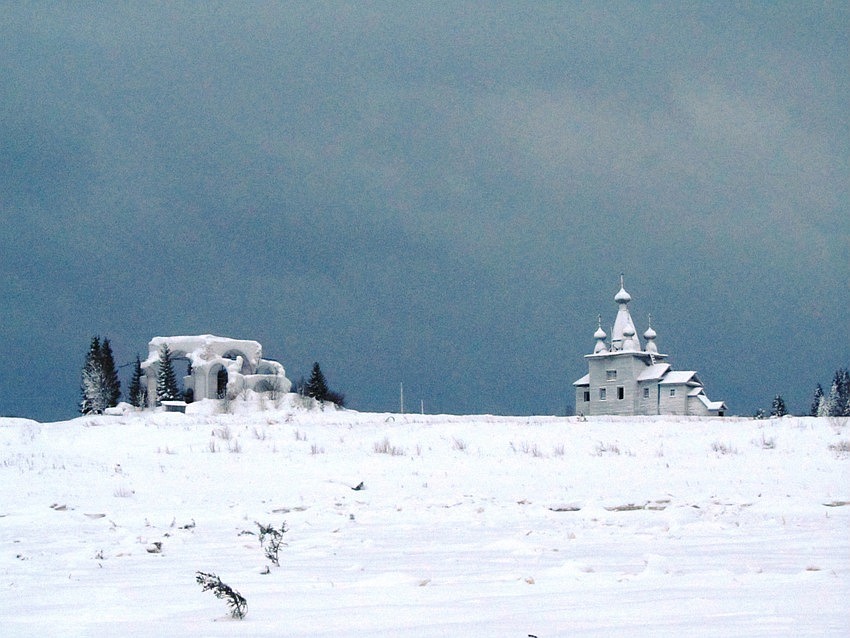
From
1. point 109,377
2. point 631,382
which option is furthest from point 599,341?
point 109,377

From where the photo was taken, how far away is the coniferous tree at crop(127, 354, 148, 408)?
5150 centimetres

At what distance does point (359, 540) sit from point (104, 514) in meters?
4.01

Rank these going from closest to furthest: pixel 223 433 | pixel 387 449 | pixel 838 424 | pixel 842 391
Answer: pixel 387 449
pixel 223 433
pixel 838 424
pixel 842 391

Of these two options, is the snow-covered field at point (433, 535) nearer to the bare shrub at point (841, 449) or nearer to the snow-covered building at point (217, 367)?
the bare shrub at point (841, 449)

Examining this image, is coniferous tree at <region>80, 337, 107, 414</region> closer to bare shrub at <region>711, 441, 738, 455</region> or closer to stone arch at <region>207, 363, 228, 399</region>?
stone arch at <region>207, 363, 228, 399</region>

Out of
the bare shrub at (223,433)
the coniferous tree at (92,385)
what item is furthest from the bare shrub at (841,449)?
the coniferous tree at (92,385)

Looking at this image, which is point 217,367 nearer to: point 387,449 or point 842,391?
point 387,449

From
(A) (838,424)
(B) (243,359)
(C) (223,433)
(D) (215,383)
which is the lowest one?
(A) (838,424)

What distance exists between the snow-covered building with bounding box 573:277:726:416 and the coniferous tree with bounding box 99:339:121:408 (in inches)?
1313

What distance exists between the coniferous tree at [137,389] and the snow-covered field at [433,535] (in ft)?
105

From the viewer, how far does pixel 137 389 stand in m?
55.0

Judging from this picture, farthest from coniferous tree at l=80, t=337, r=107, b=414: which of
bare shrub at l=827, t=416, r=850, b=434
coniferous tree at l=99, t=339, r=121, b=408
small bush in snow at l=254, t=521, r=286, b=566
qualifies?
small bush in snow at l=254, t=521, r=286, b=566

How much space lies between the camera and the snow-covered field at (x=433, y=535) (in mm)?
4180

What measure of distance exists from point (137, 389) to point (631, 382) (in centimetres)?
3303
